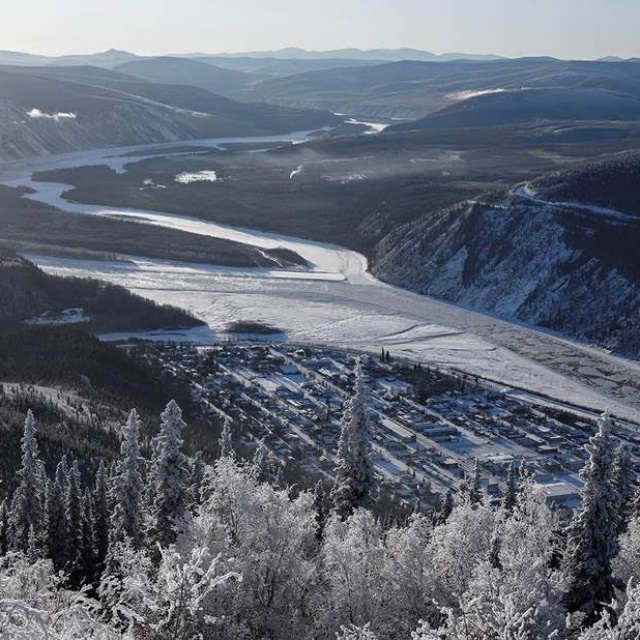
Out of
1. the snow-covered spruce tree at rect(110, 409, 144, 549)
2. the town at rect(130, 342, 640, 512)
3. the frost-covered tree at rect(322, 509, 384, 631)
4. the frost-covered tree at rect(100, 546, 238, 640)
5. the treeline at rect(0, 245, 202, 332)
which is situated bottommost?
the town at rect(130, 342, 640, 512)

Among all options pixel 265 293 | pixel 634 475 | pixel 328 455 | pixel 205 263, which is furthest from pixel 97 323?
pixel 634 475

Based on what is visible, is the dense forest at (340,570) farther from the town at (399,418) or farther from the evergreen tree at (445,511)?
the town at (399,418)

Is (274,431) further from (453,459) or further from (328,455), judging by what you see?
(453,459)

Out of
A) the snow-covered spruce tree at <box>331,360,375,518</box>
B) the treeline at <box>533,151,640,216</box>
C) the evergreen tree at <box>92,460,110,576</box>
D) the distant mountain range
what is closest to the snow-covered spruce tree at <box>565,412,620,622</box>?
the snow-covered spruce tree at <box>331,360,375,518</box>

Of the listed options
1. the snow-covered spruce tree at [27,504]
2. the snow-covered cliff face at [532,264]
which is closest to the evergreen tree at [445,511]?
the snow-covered spruce tree at [27,504]

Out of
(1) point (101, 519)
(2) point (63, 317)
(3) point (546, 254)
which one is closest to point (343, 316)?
(3) point (546, 254)

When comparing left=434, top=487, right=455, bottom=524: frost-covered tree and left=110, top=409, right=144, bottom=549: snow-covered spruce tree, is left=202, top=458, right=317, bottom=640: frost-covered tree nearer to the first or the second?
left=110, top=409, right=144, bottom=549: snow-covered spruce tree
